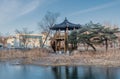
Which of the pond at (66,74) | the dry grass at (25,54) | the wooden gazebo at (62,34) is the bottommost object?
the pond at (66,74)

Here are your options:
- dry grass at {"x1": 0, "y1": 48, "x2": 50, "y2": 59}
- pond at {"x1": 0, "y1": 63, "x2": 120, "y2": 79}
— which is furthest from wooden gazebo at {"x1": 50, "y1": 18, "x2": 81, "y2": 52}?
pond at {"x1": 0, "y1": 63, "x2": 120, "y2": 79}

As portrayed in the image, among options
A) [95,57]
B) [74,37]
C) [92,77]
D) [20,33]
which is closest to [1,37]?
[20,33]

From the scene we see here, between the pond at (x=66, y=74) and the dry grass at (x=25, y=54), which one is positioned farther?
the dry grass at (x=25, y=54)

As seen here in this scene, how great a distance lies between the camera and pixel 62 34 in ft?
116

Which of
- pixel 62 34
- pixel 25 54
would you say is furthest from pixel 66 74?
pixel 62 34

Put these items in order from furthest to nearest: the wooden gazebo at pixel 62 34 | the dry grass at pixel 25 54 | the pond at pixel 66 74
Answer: the wooden gazebo at pixel 62 34
the dry grass at pixel 25 54
the pond at pixel 66 74

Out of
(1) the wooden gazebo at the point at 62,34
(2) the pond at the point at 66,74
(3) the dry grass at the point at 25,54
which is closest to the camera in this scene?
(2) the pond at the point at 66,74

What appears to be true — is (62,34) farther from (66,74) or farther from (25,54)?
(66,74)

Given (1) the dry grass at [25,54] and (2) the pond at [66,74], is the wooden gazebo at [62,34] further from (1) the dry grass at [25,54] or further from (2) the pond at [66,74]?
(2) the pond at [66,74]

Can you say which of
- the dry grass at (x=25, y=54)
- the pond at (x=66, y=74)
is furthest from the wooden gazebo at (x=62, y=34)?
the pond at (x=66, y=74)

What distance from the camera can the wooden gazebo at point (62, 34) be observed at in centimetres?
3427

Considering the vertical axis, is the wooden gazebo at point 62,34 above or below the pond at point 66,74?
above

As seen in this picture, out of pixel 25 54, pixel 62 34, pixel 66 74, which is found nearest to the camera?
pixel 66 74

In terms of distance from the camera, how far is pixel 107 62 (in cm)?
2388
